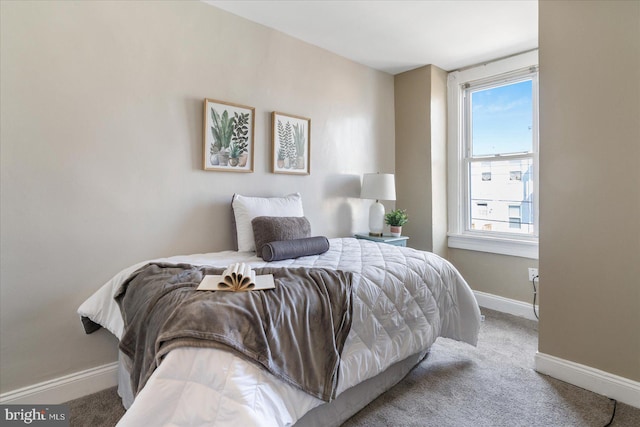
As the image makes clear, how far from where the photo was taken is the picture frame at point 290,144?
2805mm

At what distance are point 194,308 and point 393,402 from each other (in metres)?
1.26

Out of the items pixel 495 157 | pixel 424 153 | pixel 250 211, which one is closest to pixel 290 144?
pixel 250 211

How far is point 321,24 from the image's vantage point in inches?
108

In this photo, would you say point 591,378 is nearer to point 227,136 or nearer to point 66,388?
point 227,136

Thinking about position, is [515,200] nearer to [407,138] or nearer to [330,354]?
[407,138]

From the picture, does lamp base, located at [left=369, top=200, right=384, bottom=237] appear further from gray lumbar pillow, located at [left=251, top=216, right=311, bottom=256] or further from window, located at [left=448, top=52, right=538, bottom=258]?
gray lumbar pillow, located at [left=251, top=216, right=311, bottom=256]

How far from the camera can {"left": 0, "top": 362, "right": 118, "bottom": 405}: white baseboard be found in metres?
1.78

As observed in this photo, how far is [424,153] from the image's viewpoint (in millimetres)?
3633

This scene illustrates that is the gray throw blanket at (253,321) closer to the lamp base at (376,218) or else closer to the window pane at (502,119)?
the lamp base at (376,218)

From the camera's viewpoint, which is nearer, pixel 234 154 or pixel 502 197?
pixel 234 154

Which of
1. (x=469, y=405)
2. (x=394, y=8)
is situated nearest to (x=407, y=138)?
(x=394, y=8)

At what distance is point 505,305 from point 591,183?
1.75 metres

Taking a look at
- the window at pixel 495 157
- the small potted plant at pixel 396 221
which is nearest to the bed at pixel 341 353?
the small potted plant at pixel 396 221

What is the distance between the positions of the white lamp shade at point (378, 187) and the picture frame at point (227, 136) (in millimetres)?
1238
